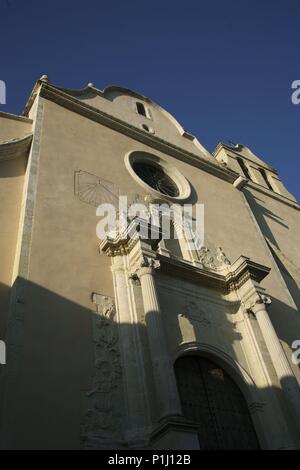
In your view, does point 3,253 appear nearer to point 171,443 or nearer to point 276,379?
point 171,443

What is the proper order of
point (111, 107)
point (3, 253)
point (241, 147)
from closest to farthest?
point (3, 253) → point (111, 107) → point (241, 147)

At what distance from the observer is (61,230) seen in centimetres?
841

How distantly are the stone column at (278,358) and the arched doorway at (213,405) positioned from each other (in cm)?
83

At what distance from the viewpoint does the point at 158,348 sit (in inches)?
278

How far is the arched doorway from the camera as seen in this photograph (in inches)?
294

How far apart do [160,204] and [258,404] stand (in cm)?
524

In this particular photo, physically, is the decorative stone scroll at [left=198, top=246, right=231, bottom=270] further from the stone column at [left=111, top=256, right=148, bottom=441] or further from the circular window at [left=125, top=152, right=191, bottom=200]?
the stone column at [left=111, top=256, right=148, bottom=441]

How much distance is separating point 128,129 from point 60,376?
27.8 ft

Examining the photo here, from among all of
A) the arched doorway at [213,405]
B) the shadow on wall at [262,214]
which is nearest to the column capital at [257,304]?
the arched doorway at [213,405]

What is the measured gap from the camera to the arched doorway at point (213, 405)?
7.47 metres

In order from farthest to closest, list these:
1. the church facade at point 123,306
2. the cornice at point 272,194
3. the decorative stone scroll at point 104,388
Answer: the cornice at point 272,194, the church facade at point 123,306, the decorative stone scroll at point 104,388

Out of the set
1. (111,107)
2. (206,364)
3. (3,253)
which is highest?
(111,107)

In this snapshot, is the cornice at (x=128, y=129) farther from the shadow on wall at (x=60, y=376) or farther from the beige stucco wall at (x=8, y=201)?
the shadow on wall at (x=60, y=376)
